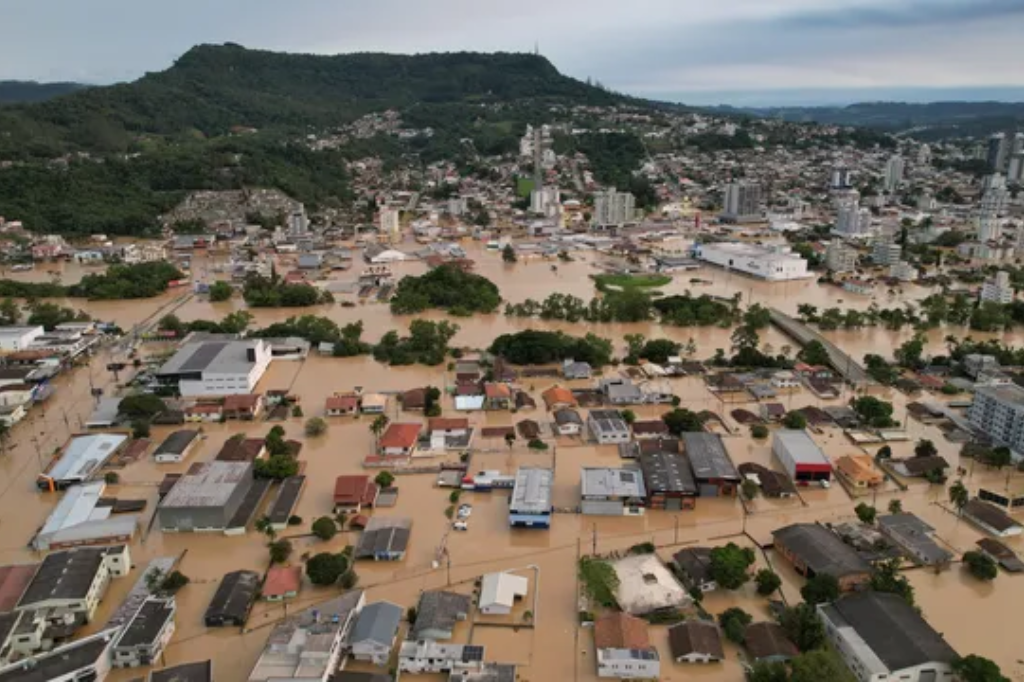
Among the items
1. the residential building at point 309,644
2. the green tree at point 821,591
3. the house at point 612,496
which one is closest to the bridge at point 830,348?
the house at point 612,496

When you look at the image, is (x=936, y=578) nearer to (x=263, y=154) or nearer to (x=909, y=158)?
(x=263, y=154)

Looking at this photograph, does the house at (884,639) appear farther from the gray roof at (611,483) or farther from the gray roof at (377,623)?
the gray roof at (377,623)

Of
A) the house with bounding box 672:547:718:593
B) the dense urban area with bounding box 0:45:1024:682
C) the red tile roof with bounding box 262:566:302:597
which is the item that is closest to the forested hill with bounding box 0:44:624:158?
the dense urban area with bounding box 0:45:1024:682

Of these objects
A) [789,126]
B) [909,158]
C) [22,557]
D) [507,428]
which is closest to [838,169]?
[909,158]

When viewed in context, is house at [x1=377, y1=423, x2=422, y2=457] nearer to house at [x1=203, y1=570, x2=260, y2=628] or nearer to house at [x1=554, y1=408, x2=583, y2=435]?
house at [x1=554, y1=408, x2=583, y2=435]

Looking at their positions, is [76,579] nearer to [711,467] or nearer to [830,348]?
[711,467]

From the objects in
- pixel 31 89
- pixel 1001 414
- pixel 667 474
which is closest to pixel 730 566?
pixel 667 474

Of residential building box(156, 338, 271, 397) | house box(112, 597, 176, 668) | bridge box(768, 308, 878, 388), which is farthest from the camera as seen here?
bridge box(768, 308, 878, 388)
